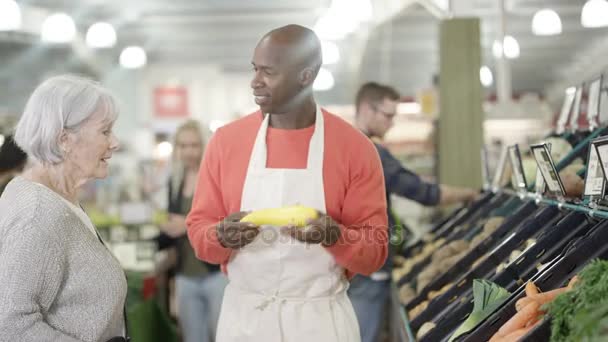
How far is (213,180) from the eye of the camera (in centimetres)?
260

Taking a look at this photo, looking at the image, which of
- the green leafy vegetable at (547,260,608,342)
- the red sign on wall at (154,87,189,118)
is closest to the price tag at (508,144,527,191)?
the green leafy vegetable at (547,260,608,342)

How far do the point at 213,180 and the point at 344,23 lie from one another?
6421 millimetres

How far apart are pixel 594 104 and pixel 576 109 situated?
0.33 meters

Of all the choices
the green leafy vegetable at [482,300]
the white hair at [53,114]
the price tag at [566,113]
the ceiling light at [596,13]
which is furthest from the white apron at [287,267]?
the ceiling light at [596,13]

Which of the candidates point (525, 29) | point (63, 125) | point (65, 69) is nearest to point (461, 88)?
point (63, 125)

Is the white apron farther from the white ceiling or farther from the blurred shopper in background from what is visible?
the white ceiling

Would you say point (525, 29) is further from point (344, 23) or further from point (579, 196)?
point (579, 196)

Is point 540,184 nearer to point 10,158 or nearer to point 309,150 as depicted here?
point 309,150

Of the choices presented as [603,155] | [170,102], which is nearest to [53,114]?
[603,155]

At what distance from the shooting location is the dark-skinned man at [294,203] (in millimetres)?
2490

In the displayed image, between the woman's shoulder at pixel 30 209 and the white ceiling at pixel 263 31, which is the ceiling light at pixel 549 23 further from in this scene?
the woman's shoulder at pixel 30 209

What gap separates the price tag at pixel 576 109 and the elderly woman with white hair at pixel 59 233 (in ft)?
7.45

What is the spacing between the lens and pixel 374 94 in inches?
167

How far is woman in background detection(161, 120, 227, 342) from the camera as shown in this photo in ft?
15.9
